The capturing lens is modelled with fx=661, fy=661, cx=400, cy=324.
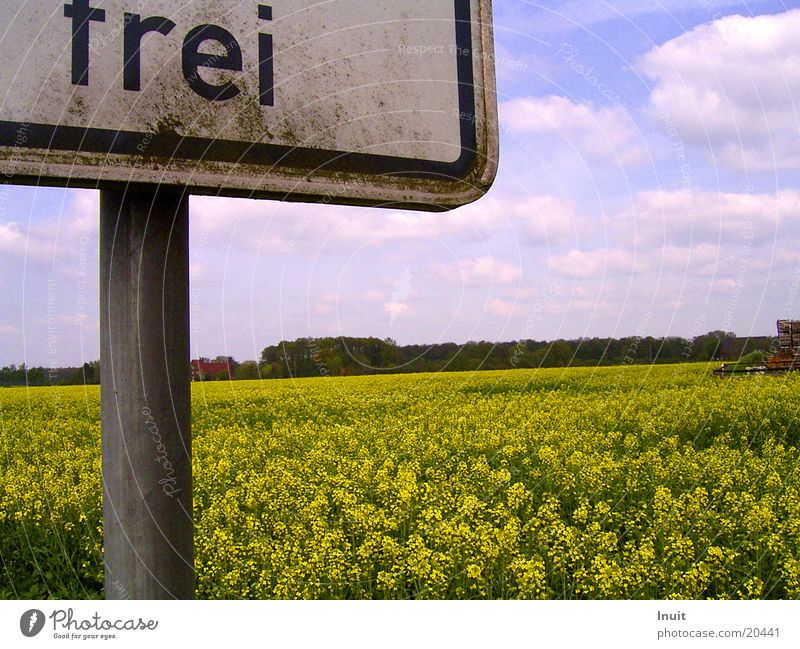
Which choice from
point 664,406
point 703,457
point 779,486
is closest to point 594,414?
point 664,406

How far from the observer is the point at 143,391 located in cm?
113

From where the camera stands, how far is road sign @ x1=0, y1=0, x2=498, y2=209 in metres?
0.99

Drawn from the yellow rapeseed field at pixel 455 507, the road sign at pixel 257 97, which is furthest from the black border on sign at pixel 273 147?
the yellow rapeseed field at pixel 455 507

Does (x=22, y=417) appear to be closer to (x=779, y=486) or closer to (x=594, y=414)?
(x=594, y=414)

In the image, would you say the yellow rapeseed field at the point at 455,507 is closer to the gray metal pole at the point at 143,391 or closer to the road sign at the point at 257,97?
the gray metal pole at the point at 143,391

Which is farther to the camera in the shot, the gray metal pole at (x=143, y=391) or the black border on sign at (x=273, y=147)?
the gray metal pole at (x=143, y=391)

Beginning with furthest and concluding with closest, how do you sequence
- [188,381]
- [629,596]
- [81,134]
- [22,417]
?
[22,417] → [629,596] → [188,381] → [81,134]

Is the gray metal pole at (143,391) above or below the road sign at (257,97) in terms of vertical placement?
below

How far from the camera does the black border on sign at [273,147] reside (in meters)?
0.98

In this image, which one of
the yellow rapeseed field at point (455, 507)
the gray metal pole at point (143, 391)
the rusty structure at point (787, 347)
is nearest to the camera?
the gray metal pole at point (143, 391)

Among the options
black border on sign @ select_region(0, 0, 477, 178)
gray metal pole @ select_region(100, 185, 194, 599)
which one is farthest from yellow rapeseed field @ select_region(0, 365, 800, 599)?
black border on sign @ select_region(0, 0, 477, 178)

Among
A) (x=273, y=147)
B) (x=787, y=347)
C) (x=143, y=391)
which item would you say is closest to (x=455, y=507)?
(x=143, y=391)
